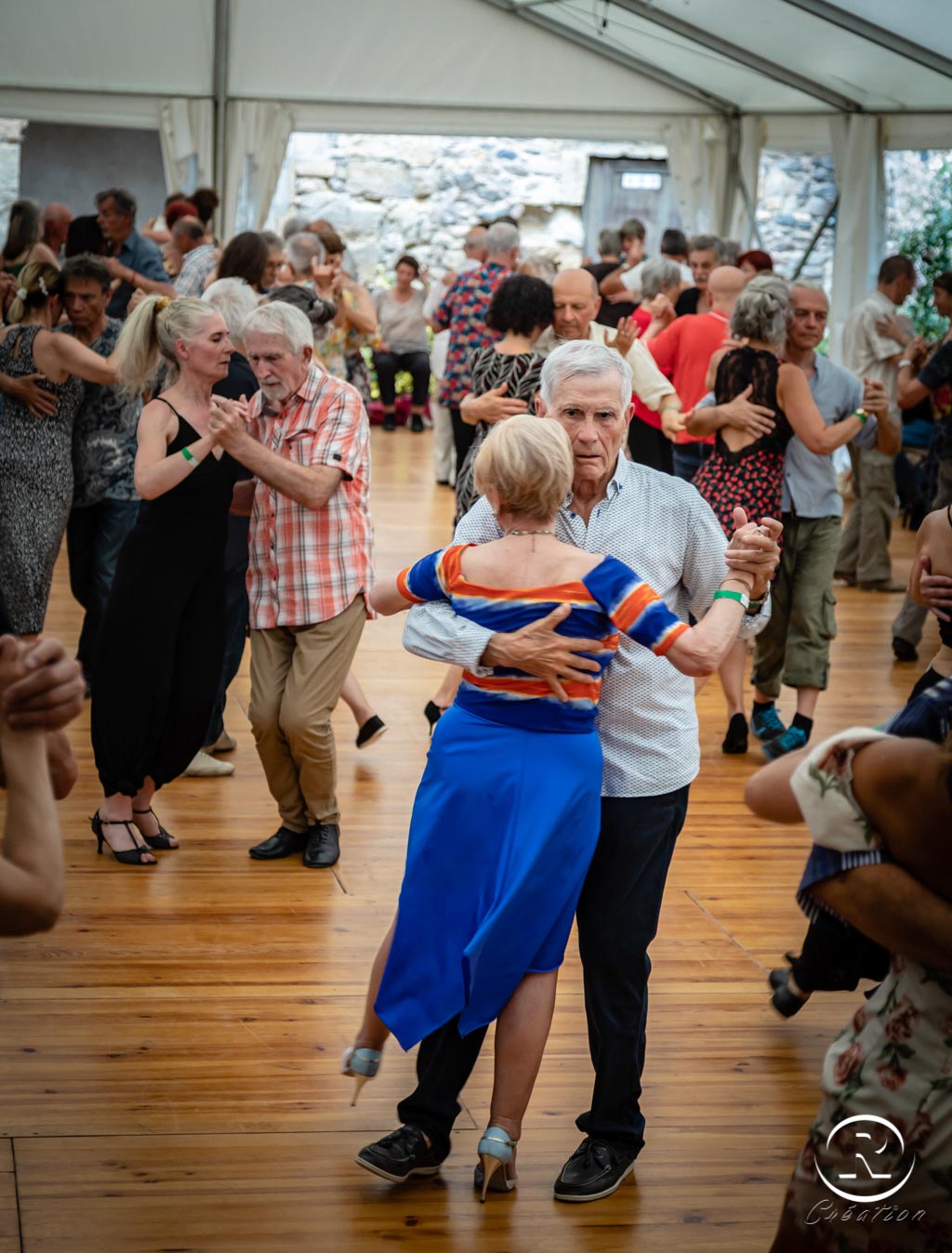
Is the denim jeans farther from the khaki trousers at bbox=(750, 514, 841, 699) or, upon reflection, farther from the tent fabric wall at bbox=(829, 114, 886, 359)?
the tent fabric wall at bbox=(829, 114, 886, 359)

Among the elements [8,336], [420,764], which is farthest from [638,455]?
[8,336]

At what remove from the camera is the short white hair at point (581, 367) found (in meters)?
2.63

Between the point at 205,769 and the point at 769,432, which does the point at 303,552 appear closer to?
the point at 205,769

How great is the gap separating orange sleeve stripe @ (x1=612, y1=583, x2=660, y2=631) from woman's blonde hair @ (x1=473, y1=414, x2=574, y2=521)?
215 millimetres

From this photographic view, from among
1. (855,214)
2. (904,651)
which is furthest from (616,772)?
(855,214)

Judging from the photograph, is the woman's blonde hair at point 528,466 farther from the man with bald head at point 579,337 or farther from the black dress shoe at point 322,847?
the man with bald head at point 579,337

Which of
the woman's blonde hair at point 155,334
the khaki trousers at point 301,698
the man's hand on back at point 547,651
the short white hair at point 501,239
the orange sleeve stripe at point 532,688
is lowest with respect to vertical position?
the khaki trousers at point 301,698

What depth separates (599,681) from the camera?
8.19 ft

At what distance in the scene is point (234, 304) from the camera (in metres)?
4.65

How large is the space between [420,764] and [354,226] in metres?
13.0

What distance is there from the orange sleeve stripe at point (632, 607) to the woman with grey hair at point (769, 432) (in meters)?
2.64

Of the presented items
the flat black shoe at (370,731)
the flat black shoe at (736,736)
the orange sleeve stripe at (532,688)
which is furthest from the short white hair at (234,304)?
the orange sleeve stripe at (532,688)

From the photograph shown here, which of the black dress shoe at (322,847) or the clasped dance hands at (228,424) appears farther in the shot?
the black dress shoe at (322,847)

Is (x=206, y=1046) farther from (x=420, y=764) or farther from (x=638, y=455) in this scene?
(x=638, y=455)
